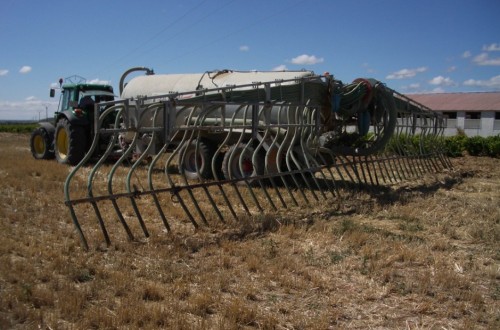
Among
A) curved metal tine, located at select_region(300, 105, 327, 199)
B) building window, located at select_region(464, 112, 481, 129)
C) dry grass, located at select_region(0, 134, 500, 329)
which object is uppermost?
building window, located at select_region(464, 112, 481, 129)

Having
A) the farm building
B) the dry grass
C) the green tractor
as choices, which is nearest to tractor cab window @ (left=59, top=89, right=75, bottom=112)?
the green tractor

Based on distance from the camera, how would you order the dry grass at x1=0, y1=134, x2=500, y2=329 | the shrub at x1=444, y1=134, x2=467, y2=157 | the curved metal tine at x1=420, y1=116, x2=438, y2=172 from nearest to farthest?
the dry grass at x1=0, y1=134, x2=500, y2=329, the curved metal tine at x1=420, y1=116, x2=438, y2=172, the shrub at x1=444, y1=134, x2=467, y2=157

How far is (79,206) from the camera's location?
7.21 meters

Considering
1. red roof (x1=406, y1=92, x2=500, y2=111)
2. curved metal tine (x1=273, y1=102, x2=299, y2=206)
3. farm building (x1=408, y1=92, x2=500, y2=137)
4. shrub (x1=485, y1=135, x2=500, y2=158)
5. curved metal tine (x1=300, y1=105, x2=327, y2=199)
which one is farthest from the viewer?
red roof (x1=406, y1=92, x2=500, y2=111)

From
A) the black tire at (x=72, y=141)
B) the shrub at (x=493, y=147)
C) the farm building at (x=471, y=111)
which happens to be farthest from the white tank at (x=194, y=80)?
the farm building at (x=471, y=111)

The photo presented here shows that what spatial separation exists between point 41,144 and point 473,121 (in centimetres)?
2977

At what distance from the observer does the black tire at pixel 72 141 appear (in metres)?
12.3

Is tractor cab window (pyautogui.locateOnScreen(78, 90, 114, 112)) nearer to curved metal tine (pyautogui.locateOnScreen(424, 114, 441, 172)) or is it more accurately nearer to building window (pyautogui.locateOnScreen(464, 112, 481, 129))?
curved metal tine (pyautogui.locateOnScreen(424, 114, 441, 172))

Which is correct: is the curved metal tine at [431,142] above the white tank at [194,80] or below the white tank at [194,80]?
below

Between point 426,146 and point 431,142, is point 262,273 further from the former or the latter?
point 431,142

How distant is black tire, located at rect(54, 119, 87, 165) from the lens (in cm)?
1230

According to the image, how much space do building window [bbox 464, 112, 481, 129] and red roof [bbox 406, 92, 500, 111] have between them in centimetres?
66

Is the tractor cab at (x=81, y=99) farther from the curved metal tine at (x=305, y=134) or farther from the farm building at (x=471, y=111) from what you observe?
the farm building at (x=471, y=111)

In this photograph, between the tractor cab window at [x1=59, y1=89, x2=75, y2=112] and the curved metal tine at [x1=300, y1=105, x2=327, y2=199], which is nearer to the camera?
the curved metal tine at [x1=300, y1=105, x2=327, y2=199]
